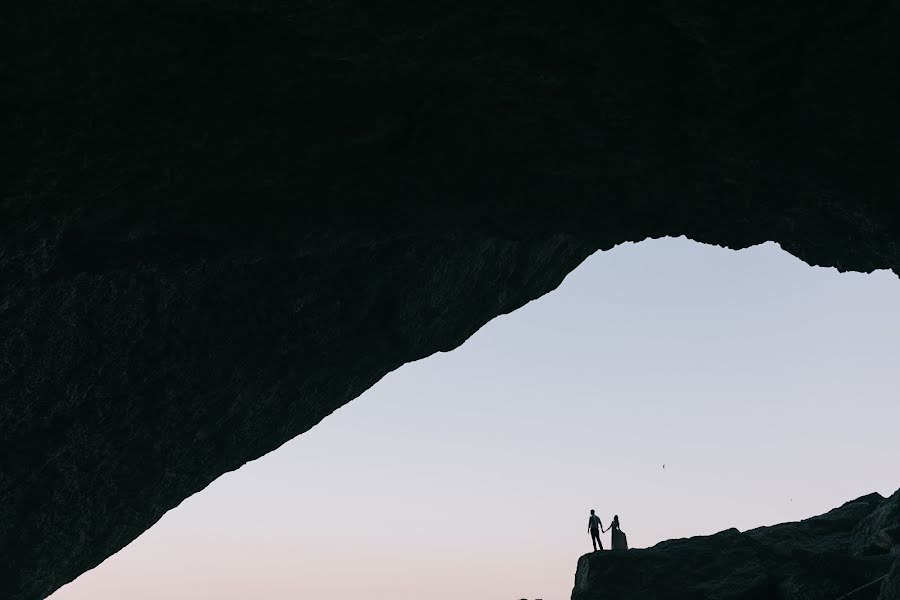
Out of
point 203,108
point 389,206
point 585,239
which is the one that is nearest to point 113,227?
point 203,108

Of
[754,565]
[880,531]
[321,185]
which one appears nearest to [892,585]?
[880,531]

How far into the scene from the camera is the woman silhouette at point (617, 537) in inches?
1064

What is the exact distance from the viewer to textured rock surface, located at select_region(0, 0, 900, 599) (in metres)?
13.8

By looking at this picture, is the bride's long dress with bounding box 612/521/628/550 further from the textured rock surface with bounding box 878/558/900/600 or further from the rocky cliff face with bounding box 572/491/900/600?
the textured rock surface with bounding box 878/558/900/600

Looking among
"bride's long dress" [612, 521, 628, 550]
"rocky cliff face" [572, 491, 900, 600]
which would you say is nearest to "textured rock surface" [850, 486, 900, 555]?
"rocky cliff face" [572, 491, 900, 600]

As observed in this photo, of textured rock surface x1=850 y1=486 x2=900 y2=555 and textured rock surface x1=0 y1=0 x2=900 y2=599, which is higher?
textured rock surface x1=0 y1=0 x2=900 y2=599

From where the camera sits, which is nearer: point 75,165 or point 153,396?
point 75,165

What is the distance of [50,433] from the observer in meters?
23.0

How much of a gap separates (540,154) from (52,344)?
1422cm

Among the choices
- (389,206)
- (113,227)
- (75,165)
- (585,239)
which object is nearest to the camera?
(75,165)

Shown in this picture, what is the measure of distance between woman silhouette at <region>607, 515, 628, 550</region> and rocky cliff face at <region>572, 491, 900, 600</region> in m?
1.45

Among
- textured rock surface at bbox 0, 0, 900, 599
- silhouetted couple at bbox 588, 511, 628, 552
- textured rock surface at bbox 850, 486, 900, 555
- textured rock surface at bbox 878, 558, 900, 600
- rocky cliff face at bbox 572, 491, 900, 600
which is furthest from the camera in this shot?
silhouetted couple at bbox 588, 511, 628, 552

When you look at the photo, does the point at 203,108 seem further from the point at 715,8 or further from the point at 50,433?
the point at 50,433

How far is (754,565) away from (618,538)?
15.8 feet
